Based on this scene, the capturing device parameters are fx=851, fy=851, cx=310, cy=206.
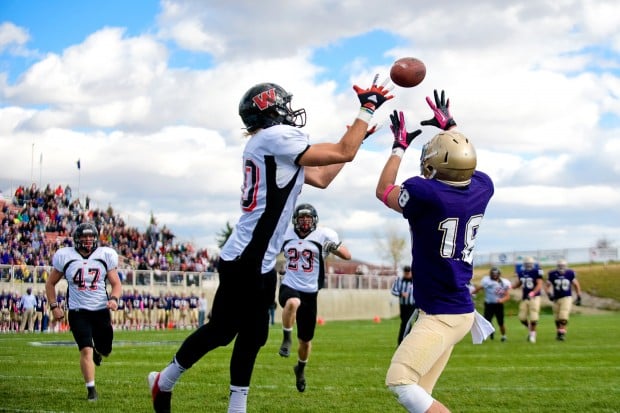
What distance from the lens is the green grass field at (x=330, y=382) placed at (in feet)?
27.5

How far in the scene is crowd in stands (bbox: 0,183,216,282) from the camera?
30.7 metres

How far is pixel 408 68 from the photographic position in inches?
234

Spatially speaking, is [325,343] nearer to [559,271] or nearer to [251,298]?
[559,271]

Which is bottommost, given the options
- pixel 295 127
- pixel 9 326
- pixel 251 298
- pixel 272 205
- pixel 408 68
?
pixel 9 326

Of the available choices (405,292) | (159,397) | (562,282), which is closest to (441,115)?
(159,397)

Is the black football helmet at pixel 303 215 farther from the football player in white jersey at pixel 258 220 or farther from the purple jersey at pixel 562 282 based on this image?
the purple jersey at pixel 562 282

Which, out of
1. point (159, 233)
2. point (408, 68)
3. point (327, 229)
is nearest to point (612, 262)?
point (159, 233)

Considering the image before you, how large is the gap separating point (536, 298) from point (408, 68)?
1617cm

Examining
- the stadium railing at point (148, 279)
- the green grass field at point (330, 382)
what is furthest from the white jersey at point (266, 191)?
the stadium railing at point (148, 279)

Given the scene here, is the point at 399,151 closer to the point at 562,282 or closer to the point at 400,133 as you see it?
the point at 400,133

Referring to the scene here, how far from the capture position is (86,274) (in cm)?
962

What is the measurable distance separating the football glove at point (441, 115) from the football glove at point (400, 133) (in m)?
0.29

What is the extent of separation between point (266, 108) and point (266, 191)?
1.93ft

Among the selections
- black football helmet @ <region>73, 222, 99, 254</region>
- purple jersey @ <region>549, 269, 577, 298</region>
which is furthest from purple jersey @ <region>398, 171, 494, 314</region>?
purple jersey @ <region>549, 269, 577, 298</region>
